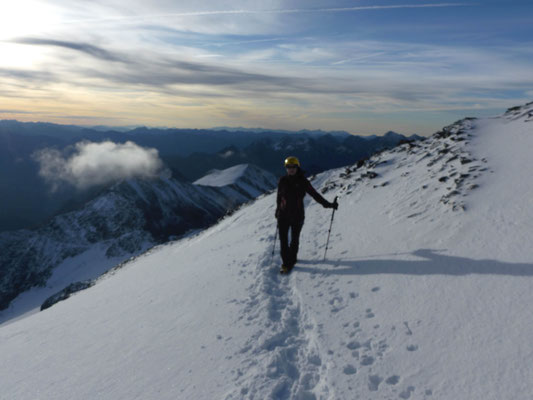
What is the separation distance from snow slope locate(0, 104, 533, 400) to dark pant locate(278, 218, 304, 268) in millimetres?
531

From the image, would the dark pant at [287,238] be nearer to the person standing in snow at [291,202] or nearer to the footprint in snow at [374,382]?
the person standing in snow at [291,202]

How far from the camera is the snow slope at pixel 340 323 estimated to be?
15.3ft

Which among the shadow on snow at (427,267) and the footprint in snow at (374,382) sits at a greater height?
the shadow on snow at (427,267)

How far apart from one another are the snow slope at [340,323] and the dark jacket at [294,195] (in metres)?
1.83

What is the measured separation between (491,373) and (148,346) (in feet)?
19.4

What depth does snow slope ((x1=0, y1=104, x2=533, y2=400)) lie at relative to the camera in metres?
4.67

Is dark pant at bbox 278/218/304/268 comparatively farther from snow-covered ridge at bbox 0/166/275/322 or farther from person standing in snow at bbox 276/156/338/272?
snow-covered ridge at bbox 0/166/275/322

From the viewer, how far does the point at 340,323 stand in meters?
6.34

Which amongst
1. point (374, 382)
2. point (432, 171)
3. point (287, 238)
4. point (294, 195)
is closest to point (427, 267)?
point (374, 382)

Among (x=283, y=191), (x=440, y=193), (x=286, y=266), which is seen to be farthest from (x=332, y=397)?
(x=440, y=193)

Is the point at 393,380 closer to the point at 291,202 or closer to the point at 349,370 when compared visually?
the point at 349,370

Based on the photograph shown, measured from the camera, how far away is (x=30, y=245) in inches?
5714

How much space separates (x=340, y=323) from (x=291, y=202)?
4.16 m

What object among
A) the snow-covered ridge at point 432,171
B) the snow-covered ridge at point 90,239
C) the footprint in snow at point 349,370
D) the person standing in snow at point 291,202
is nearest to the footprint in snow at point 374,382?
the footprint in snow at point 349,370
